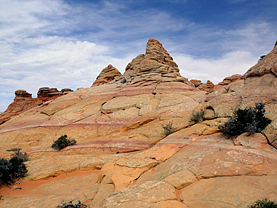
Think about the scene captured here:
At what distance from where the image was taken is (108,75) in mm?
46031

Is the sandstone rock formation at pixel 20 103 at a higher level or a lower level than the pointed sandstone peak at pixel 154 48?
lower

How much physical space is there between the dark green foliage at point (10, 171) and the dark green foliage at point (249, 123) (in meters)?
11.6

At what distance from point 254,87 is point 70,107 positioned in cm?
2054

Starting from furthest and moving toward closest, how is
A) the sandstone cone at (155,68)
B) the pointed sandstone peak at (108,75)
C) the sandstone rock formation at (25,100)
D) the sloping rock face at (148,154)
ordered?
1. the sandstone rock formation at (25,100)
2. the pointed sandstone peak at (108,75)
3. the sandstone cone at (155,68)
4. the sloping rock face at (148,154)

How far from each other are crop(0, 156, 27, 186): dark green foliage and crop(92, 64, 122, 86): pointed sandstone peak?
3662 cm

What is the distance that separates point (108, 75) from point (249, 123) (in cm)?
4214

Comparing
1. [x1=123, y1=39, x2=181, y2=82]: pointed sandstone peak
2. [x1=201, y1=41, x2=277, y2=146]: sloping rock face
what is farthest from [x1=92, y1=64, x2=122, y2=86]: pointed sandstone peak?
[x1=201, y1=41, x2=277, y2=146]: sloping rock face

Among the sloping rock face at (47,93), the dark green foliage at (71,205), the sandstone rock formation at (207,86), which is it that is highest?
the sloping rock face at (47,93)

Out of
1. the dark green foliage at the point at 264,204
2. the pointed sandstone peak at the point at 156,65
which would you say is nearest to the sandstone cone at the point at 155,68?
the pointed sandstone peak at the point at 156,65

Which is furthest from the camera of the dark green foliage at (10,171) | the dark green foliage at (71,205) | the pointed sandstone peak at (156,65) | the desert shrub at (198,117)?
the pointed sandstone peak at (156,65)

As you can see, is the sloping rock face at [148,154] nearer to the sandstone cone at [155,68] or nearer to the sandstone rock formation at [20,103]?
the sandstone cone at [155,68]

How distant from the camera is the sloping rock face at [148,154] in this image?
4548mm

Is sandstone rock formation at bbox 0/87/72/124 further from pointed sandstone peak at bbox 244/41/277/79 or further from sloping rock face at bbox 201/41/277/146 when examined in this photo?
pointed sandstone peak at bbox 244/41/277/79

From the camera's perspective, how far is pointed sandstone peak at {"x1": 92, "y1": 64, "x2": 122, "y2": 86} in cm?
4538
